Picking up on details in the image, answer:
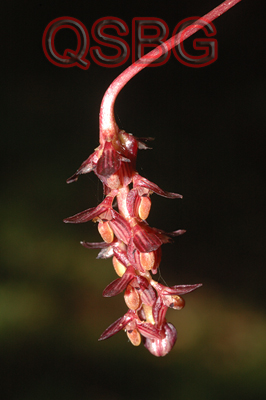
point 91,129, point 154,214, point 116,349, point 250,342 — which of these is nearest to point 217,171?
point 154,214

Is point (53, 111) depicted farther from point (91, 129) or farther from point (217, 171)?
point (217, 171)

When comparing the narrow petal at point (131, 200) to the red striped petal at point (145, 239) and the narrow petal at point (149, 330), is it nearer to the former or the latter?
the red striped petal at point (145, 239)

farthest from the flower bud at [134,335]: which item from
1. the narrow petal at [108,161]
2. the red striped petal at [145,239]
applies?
the narrow petal at [108,161]

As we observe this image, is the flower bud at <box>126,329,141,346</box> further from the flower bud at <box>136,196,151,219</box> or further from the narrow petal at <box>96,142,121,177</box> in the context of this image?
the narrow petal at <box>96,142,121,177</box>

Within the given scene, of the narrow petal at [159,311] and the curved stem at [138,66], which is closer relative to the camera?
the curved stem at [138,66]

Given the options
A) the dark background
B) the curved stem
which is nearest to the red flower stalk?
the curved stem

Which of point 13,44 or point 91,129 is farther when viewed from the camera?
point 91,129

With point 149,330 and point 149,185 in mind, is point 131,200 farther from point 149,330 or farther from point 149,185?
point 149,330
